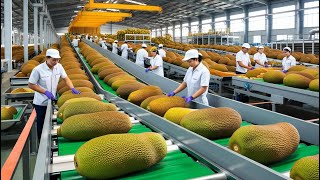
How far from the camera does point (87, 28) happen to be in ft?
93.8

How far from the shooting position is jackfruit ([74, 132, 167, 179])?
1.43 meters

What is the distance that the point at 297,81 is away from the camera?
5.02m

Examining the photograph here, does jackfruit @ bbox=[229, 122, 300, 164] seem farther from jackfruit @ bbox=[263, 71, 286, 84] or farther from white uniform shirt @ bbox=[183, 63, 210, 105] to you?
jackfruit @ bbox=[263, 71, 286, 84]

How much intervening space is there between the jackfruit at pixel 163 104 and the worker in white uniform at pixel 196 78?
1.08m

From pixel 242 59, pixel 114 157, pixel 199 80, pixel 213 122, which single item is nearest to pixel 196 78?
pixel 199 80

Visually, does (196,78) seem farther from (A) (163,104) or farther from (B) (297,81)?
(B) (297,81)

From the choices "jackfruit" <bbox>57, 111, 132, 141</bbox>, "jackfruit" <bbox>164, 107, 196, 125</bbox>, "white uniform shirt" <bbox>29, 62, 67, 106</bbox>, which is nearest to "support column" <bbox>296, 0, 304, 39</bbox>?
"white uniform shirt" <bbox>29, 62, 67, 106</bbox>

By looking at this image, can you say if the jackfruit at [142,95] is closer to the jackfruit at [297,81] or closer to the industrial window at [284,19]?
the jackfruit at [297,81]

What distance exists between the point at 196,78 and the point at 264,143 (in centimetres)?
278

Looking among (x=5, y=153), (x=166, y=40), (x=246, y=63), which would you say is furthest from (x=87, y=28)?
(x=5, y=153)

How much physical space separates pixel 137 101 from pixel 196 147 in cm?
153

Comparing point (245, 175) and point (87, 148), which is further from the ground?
point (87, 148)

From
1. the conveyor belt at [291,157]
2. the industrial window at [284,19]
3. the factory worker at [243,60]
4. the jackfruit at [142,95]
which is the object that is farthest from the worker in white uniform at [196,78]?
the industrial window at [284,19]

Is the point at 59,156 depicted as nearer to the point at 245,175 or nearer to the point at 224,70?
the point at 245,175
